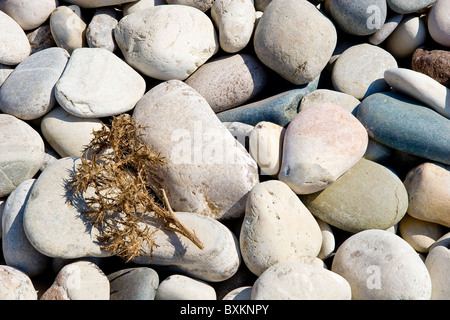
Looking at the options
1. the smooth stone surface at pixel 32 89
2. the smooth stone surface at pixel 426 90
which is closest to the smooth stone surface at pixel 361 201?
the smooth stone surface at pixel 426 90

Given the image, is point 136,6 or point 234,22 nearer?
point 234,22

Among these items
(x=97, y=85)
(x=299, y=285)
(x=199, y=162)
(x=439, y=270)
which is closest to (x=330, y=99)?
(x=199, y=162)

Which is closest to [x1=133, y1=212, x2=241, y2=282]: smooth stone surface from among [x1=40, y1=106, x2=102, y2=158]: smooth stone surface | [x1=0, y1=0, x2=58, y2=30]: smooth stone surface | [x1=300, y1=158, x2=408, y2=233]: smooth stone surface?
[x1=300, y1=158, x2=408, y2=233]: smooth stone surface

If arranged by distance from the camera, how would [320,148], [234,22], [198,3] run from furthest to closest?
[198,3] → [234,22] → [320,148]

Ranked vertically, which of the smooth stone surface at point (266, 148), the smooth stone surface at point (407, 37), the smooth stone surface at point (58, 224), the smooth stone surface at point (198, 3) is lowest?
the smooth stone surface at point (58, 224)

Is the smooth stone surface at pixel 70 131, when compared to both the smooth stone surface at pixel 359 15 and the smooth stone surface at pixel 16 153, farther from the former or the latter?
the smooth stone surface at pixel 359 15

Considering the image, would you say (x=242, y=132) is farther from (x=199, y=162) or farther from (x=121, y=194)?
(x=121, y=194)

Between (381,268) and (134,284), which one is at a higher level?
(381,268)
